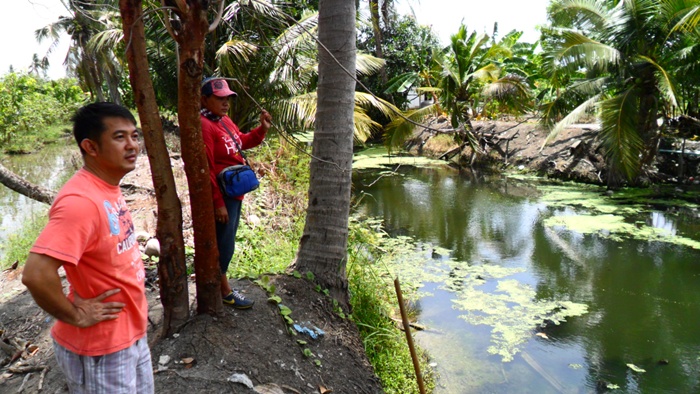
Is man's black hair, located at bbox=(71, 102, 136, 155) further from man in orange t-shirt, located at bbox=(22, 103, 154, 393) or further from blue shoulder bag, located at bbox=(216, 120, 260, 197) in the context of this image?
blue shoulder bag, located at bbox=(216, 120, 260, 197)

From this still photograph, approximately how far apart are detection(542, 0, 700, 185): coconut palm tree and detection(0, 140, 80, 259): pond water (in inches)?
406

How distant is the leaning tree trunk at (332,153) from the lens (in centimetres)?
324

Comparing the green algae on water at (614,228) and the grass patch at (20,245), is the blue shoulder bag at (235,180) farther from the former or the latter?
the green algae on water at (614,228)

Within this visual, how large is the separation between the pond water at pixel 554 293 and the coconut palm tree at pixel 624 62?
136cm

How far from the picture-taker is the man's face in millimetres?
1574

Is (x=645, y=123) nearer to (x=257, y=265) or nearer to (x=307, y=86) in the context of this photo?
(x=307, y=86)

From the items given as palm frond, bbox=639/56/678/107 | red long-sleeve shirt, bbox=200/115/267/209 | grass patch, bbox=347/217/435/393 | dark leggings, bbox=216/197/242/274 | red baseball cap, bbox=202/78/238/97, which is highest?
palm frond, bbox=639/56/678/107

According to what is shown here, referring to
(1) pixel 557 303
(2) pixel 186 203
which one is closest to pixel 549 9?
(1) pixel 557 303

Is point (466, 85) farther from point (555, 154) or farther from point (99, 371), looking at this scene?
point (99, 371)

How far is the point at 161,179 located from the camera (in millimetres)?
2275

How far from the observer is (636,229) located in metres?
7.88

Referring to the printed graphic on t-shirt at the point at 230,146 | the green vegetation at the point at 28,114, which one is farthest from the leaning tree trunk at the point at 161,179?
the green vegetation at the point at 28,114

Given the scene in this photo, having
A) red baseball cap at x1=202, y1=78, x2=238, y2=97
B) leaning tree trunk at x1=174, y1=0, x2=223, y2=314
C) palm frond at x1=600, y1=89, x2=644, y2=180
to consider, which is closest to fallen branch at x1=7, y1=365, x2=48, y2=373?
leaning tree trunk at x1=174, y1=0, x2=223, y2=314

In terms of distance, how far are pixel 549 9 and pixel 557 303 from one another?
7.66 meters
